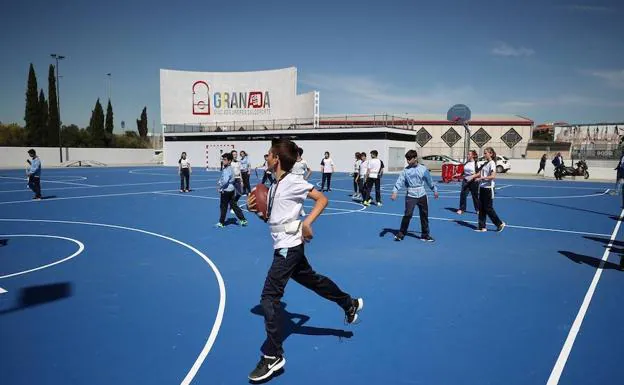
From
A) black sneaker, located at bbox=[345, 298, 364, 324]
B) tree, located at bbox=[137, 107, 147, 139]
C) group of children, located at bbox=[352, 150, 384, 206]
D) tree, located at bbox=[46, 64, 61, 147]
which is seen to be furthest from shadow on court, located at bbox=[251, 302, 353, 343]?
tree, located at bbox=[137, 107, 147, 139]

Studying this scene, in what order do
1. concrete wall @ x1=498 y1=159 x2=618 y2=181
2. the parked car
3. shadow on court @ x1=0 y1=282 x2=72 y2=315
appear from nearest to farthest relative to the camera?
shadow on court @ x1=0 y1=282 x2=72 y2=315, concrete wall @ x1=498 y1=159 x2=618 y2=181, the parked car

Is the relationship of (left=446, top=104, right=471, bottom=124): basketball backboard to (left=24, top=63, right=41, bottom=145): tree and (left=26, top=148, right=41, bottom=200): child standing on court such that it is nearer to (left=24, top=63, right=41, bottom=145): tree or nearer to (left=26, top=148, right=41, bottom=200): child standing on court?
(left=26, top=148, right=41, bottom=200): child standing on court

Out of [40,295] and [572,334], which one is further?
[40,295]

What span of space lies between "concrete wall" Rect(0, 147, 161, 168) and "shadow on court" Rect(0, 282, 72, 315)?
48.8 m

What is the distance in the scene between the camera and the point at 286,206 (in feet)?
13.1

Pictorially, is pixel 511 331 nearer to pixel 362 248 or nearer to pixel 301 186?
pixel 301 186

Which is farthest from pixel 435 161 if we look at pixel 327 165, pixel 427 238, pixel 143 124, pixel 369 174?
pixel 143 124

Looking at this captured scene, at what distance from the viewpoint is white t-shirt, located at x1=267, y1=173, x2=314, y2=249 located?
156 inches

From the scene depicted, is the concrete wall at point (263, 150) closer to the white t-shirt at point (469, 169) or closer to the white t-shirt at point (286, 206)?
the white t-shirt at point (469, 169)

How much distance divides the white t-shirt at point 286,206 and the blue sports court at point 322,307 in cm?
131

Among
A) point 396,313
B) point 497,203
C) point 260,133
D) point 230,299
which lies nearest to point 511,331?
point 396,313

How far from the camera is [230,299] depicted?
19.3 feet

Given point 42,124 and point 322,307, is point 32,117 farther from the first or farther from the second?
point 322,307

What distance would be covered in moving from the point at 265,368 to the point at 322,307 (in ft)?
6.37
